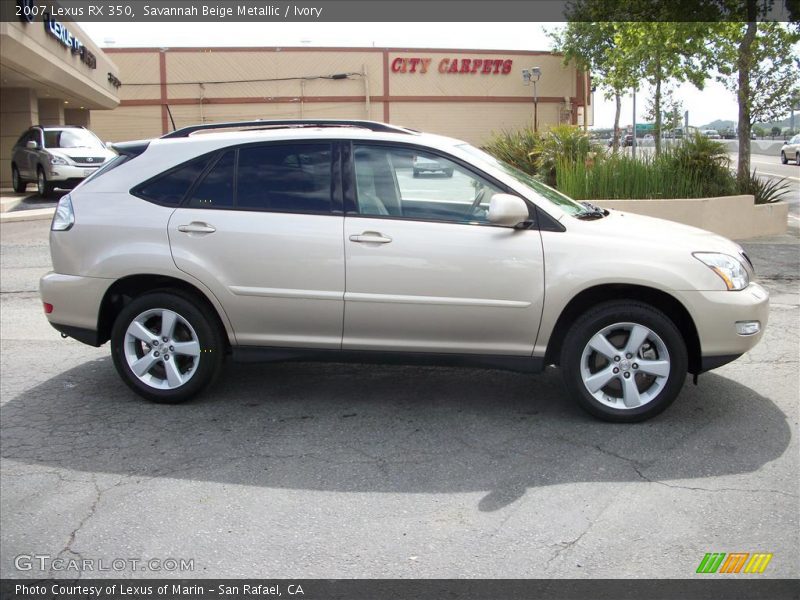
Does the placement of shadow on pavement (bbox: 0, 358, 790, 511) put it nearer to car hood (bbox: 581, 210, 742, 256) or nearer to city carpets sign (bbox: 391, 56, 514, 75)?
car hood (bbox: 581, 210, 742, 256)

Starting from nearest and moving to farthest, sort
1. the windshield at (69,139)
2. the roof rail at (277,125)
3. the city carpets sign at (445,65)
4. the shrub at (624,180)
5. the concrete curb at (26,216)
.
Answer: the roof rail at (277,125) → the shrub at (624,180) → the concrete curb at (26,216) → the windshield at (69,139) → the city carpets sign at (445,65)

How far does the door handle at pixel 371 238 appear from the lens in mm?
5379

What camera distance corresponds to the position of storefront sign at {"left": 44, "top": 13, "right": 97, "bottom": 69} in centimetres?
2131

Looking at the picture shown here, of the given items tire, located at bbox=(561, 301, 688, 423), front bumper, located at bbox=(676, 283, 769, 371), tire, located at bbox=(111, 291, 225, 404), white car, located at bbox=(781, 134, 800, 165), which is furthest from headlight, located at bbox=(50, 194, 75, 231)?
white car, located at bbox=(781, 134, 800, 165)

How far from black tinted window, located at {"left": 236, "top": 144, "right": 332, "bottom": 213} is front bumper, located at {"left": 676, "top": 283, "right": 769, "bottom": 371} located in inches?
91.5

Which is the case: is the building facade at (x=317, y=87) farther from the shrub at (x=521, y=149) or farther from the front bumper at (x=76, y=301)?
the front bumper at (x=76, y=301)

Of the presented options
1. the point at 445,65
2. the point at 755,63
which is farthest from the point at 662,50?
the point at 445,65

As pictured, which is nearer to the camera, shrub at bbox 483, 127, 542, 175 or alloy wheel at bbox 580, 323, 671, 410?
alloy wheel at bbox 580, 323, 671, 410

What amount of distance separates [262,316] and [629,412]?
2353 millimetres

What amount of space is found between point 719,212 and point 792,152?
102 ft

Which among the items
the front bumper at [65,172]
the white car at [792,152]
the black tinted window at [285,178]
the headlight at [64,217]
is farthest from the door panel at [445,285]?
the white car at [792,152]

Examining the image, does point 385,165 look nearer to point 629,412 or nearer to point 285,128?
point 285,128

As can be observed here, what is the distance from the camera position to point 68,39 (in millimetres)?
23688

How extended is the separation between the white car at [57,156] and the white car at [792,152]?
31.4 m
